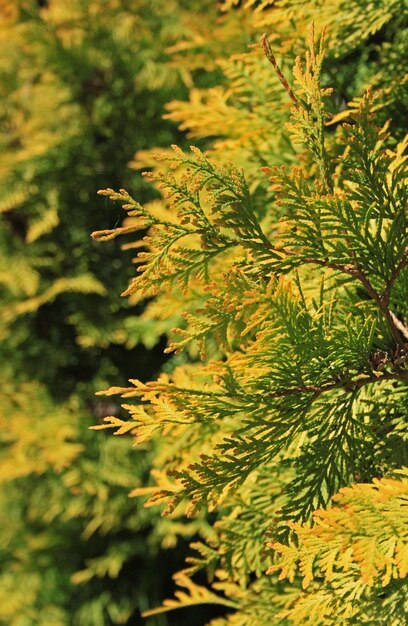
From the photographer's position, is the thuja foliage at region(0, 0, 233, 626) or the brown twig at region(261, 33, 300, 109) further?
the thuja foliage at region(0, 0, 233, 626)

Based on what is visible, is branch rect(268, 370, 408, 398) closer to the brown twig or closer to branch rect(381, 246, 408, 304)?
branch rect(381, 246, 408, 304)

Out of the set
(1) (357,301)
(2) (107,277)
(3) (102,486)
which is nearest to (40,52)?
A: (2) (107,277)

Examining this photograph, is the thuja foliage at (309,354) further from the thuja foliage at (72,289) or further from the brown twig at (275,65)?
the thuja foliage at (72,289)

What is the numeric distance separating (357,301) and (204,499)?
0.62 metres

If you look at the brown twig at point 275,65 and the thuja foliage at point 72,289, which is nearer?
the brown twig at point 275,65

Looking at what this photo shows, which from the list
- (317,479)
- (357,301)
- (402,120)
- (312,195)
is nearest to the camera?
(312,195)

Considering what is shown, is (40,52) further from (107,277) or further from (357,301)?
(357,301)

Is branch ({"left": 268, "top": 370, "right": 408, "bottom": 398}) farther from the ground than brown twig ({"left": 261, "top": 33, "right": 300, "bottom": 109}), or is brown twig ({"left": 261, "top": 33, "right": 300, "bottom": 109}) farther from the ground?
brown twig ({"left": 261, "top": 33, "right": 300, "bottom": 109})

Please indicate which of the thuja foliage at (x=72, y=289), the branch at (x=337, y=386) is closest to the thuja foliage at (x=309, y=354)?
the branch at (x=337, y=386)

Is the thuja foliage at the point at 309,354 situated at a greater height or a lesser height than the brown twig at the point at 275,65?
lesser

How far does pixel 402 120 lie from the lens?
193 centimetres

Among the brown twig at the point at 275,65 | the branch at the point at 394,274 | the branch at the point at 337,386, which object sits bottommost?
the branch at the point at 337,386

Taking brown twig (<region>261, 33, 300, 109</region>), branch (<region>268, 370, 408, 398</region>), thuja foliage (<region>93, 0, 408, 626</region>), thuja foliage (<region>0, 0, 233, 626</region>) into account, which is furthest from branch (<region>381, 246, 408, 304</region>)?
thuja foliage (<region>0, 0, 233, 626</region>)

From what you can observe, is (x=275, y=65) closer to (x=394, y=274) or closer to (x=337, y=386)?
(x=394, y=274)
